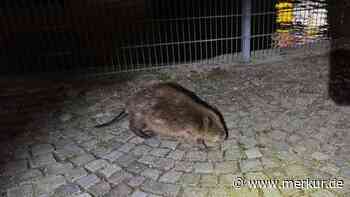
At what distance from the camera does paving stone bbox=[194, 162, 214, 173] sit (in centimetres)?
225

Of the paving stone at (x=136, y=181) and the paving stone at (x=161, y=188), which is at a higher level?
the paving stone at (x=136, y=181)

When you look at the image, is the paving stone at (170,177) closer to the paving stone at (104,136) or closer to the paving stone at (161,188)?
the paving stone at (161,188)

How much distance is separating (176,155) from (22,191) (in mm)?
1085

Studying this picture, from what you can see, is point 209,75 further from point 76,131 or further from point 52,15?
point 52,15

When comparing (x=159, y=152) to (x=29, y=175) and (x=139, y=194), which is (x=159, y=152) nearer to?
(x=139, y=194)

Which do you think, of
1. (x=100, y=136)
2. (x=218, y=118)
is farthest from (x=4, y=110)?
(x=218, y=118)

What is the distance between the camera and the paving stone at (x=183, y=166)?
228cm

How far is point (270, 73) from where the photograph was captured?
12.8ft

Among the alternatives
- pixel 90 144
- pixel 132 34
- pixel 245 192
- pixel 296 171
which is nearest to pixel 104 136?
pixel 90 144

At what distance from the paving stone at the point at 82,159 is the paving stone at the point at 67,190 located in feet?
0.80

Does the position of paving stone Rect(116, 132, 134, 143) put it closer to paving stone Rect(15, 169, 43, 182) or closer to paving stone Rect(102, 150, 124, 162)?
paving stone Rect(102, 150, 124, 162)

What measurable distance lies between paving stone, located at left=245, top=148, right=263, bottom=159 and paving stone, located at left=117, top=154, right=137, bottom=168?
0.85 meters

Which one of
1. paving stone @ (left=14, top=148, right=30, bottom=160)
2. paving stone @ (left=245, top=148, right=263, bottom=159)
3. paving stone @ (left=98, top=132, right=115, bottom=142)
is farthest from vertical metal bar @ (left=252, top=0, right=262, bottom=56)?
paving stone @ (left=14, top=148, right=30, bottom=160)

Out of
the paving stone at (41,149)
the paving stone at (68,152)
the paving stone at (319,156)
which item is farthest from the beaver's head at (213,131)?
the paving stone at (41,149)
